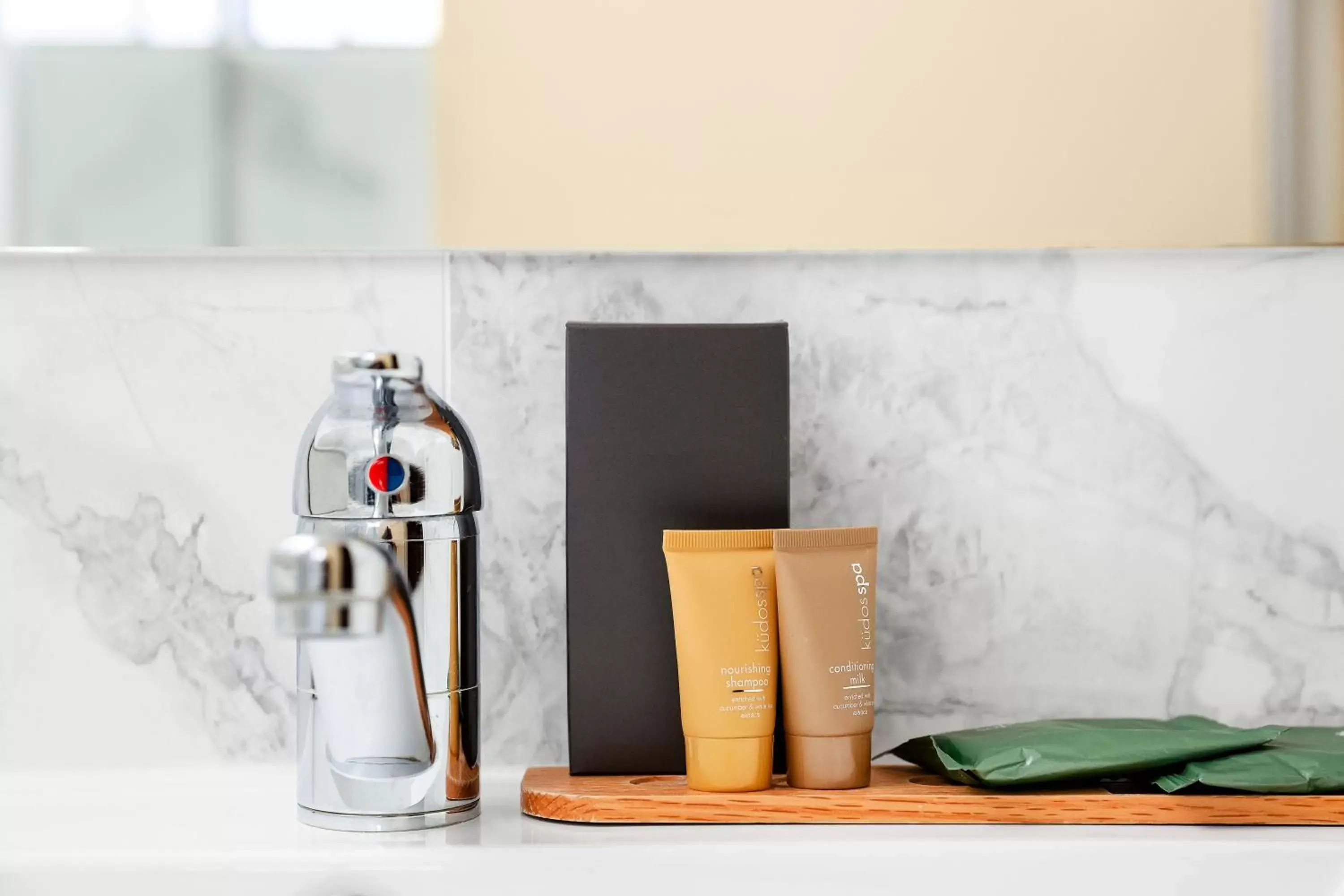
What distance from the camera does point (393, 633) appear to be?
1.74 ft

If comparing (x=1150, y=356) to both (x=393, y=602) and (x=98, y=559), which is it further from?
(x=98, y=559)

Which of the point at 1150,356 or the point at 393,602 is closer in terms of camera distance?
the point at 393,602

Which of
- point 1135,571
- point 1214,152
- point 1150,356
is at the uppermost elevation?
point 1214,152

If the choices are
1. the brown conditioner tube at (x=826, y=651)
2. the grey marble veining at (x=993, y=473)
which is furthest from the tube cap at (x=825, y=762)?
the grey marble veining at (x=993, y=473)

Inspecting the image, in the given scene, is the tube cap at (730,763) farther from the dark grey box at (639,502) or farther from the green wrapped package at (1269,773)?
the green wrapped package at (1269,773)

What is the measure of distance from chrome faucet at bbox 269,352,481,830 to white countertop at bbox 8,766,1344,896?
0.09 ft

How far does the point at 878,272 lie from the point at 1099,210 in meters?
0.13

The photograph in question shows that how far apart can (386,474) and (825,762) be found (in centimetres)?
25

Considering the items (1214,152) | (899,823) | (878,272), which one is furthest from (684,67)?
(899,823)

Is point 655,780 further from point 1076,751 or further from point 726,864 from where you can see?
point 1076,751

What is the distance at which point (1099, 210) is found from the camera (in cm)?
69

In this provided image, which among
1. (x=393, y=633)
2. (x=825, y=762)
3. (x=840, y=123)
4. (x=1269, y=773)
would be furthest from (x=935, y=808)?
(x=840, y=123)

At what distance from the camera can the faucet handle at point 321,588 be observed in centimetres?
46

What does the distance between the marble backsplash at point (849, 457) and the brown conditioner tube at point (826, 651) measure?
0.11m
